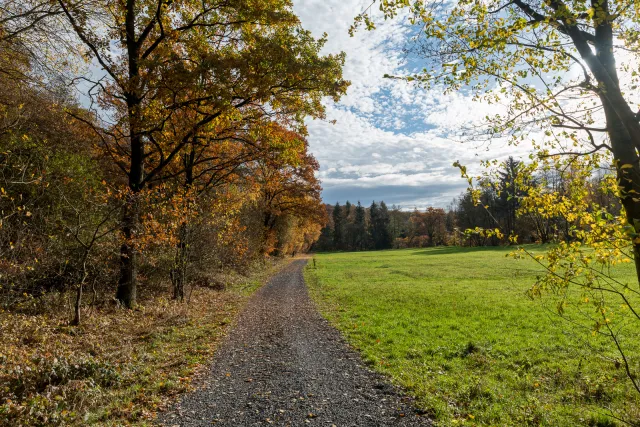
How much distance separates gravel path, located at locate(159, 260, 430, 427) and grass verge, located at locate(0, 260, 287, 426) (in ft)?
1.90

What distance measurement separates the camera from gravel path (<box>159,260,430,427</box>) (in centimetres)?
527

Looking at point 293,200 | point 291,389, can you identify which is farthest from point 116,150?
point 293,200

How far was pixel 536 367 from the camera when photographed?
7258 millimetres

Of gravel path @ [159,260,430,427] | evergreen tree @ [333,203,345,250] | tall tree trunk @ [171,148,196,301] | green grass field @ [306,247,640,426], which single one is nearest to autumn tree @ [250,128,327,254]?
tall tree trunk @ [171,148,196,301]

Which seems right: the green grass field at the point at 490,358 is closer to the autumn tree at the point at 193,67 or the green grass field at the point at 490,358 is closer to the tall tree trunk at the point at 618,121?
the tall tree trunk at the point at 618,121

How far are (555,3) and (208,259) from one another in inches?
633

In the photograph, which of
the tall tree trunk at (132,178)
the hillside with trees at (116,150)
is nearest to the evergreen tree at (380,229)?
the hillside with trees at (116,150)

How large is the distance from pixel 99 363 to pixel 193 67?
836 cm

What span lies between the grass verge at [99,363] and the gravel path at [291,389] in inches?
22.8

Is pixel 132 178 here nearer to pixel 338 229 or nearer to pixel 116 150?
pixel 116 150

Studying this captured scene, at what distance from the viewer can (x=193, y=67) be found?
34.6ft

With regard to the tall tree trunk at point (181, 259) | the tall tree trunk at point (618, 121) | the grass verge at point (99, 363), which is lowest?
the grass verge at point (99, 363)

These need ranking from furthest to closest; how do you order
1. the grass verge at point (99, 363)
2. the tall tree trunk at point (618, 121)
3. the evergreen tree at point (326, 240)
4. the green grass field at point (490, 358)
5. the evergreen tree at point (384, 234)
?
the evergreen tree at point (326, 240), the evergreen tree at point (384, 234), the green grass field at point (490, 358), the grass verge at point (99, 363), the tall tree trunk at point (618, 121)

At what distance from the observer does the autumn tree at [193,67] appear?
976 cm
